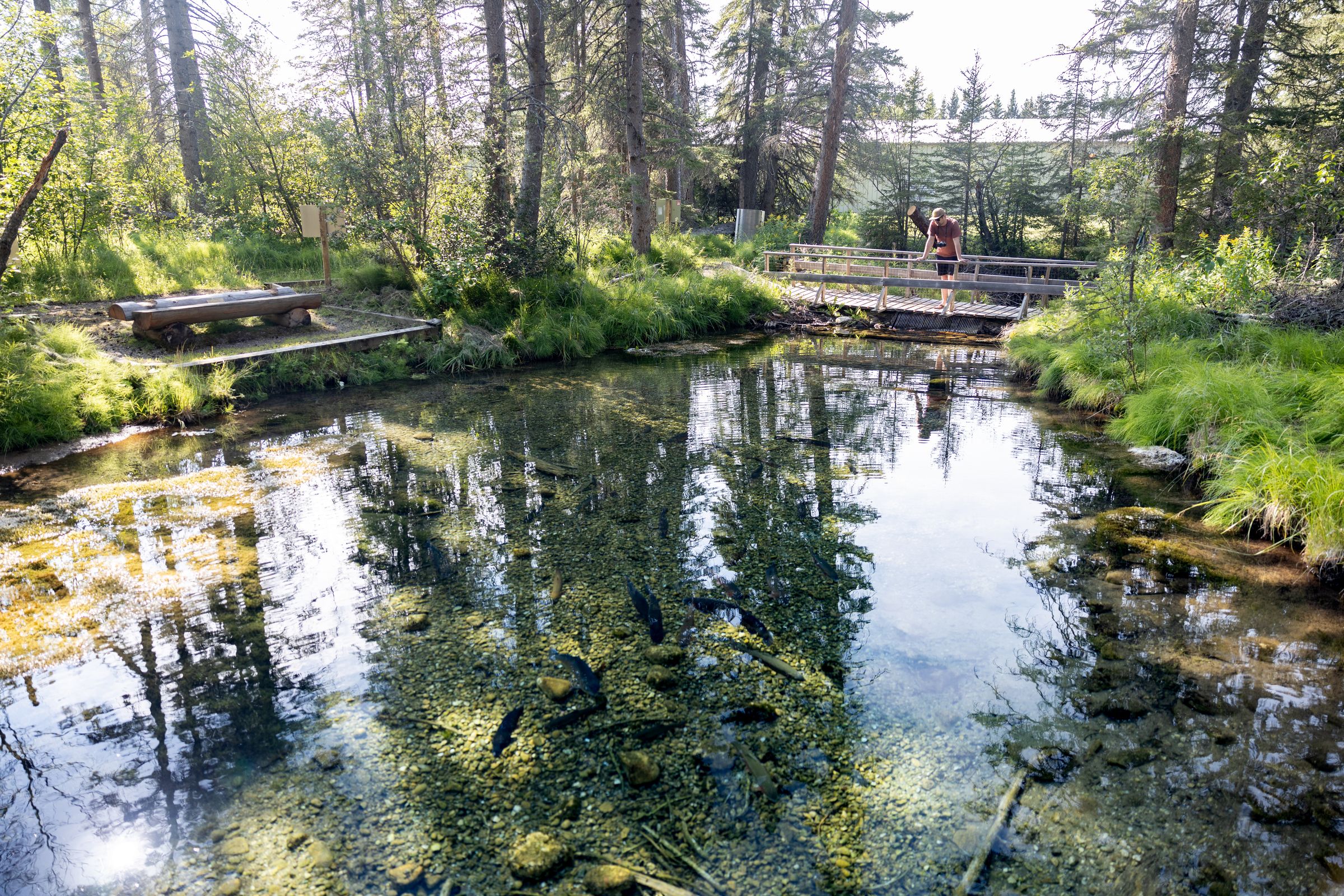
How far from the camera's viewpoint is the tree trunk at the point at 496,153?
1259cm

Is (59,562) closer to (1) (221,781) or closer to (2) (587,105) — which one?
(1) (221,781)

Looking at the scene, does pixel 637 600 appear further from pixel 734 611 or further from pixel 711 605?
pixel 734 611

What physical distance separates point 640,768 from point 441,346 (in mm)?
9350

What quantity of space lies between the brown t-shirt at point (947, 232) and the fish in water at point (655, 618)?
39.7ft

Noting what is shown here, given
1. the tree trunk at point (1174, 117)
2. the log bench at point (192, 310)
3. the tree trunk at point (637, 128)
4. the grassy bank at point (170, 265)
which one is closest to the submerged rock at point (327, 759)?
the grassy bank at point (170, 265)

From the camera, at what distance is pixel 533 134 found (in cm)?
1299

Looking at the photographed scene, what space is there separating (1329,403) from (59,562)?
9452mm

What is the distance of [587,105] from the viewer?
16.1 metres

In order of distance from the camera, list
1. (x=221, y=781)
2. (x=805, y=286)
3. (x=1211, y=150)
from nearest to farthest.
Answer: (x=221, y=781)
(x=1211, y=150)
(x=805, y=286)

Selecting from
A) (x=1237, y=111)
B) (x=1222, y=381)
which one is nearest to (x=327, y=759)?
(x=1222, y=381)

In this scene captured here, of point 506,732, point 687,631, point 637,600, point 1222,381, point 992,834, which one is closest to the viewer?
point 992,834

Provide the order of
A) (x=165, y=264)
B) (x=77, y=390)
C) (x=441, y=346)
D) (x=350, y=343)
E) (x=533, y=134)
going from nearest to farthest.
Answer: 1. (x=77, y=390)
2. (x=350, y=343)
3. (x=441, y=346)
4. (x=165, y=264)
5. (x=533, y=134)

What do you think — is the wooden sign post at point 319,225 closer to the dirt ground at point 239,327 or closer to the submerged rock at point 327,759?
the dirt ground at point 239,327

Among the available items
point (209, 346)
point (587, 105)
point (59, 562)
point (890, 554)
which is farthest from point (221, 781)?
point (587, 105)
